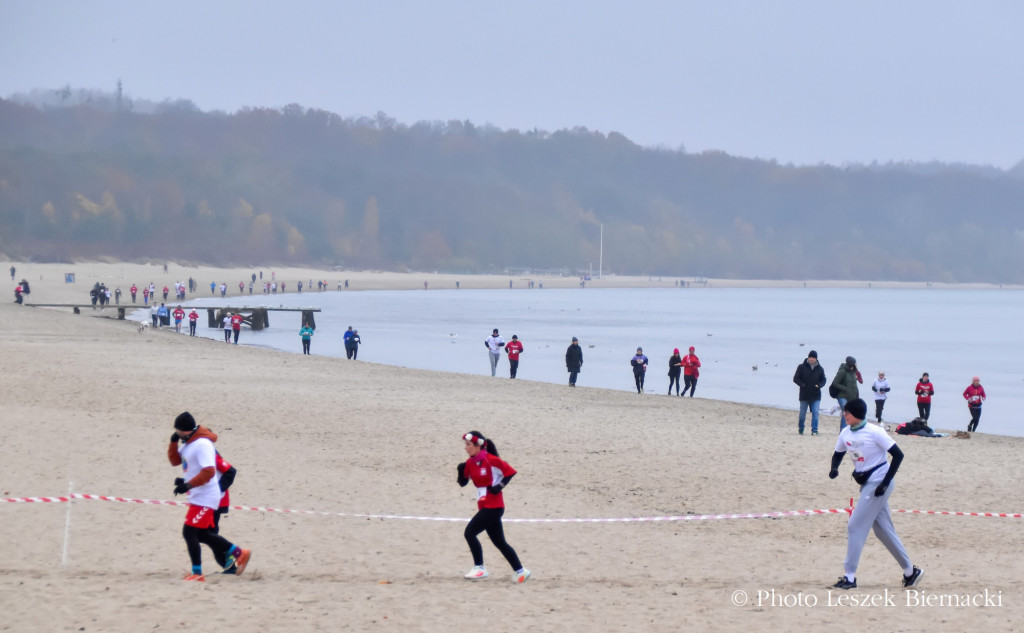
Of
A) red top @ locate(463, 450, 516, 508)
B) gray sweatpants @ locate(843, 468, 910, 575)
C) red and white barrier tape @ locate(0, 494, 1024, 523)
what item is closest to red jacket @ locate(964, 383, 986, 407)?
red and white barrier tape @ locate(0, 494, 1024, 523)

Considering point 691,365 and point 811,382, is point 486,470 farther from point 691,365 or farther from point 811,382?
point 691,365

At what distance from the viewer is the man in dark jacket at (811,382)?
1954 centimetres

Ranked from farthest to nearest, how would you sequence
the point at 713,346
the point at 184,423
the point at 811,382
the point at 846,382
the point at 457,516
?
the point at 713,346, the point at 811,382, the point at 846,382, the point at 457,516, the point at 184,423

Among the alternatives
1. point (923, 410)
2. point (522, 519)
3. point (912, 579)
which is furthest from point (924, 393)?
point (912, 579)

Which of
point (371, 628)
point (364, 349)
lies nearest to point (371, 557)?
point (371, 628)

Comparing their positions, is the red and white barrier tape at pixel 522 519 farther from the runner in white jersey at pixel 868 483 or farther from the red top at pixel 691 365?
the red top at pixel 691 365

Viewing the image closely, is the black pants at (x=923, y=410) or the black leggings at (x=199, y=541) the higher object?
the black pants at (x=923, y=410)

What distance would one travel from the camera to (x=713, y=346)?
5816 cm

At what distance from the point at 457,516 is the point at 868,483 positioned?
17.3ft

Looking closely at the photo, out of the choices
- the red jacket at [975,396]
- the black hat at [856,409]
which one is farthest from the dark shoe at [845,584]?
the red jacket at [975,396]

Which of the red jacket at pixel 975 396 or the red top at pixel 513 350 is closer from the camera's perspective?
the red jacket at pixel 975 396

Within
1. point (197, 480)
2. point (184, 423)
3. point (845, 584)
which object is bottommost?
point (845, 584)

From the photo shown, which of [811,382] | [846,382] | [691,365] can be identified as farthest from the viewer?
[691,365]

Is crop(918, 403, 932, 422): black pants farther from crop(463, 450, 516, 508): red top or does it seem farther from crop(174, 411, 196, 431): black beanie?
crop(174, 411, 196, 431): black beanie
